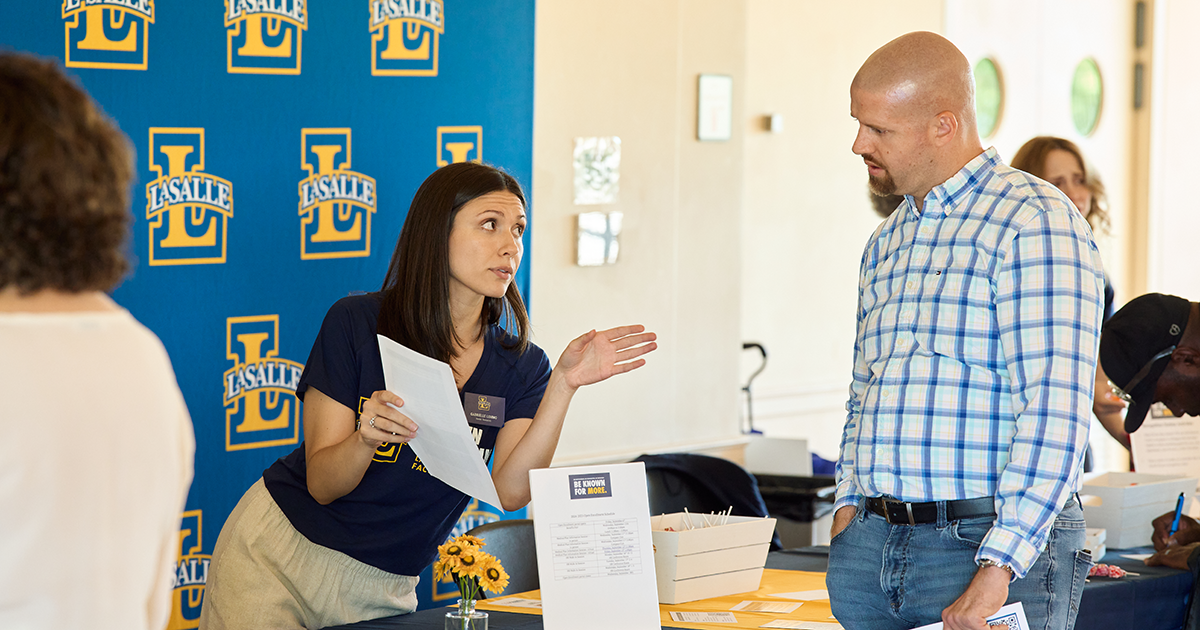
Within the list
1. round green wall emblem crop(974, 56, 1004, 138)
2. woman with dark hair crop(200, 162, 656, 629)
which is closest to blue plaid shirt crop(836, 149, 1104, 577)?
woman with dark hair crop(200, 162, 656, 629)

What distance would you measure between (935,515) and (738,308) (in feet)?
9.29

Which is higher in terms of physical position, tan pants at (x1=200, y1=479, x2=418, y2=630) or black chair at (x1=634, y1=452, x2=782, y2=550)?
tan pants at (x1=200, y1=479, x2=418, y2=630)

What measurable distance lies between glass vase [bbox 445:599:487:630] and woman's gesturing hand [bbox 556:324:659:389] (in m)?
0.46

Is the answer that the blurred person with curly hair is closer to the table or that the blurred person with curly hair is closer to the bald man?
the bald man

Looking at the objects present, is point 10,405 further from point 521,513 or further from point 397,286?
point 521,513

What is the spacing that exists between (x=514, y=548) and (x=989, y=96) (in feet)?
15.8

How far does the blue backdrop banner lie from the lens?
2746 mm

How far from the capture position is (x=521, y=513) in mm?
3941

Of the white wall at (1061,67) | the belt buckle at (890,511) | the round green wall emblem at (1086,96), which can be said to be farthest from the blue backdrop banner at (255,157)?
the round green wall emblem at (1086,96)

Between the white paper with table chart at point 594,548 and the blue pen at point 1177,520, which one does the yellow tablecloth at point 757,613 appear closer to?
the white paper with table chart at point 594,548

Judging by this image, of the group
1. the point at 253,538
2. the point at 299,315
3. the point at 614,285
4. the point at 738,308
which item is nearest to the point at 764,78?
the point at 738,308

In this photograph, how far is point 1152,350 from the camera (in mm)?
2781

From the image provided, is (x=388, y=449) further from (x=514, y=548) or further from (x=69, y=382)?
(x=69, y=382)

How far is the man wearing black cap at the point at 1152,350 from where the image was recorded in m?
2.78
